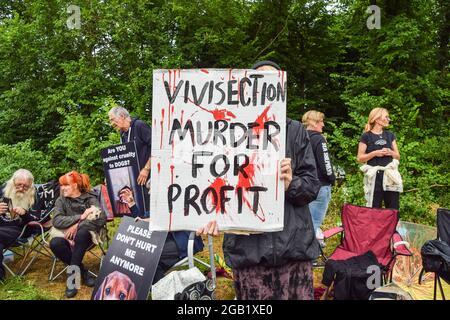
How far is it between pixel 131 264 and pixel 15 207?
6.18 ft

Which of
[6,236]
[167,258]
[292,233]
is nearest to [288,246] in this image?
[292,233]

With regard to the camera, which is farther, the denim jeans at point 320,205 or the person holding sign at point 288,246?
the denim jeans at point 320,205

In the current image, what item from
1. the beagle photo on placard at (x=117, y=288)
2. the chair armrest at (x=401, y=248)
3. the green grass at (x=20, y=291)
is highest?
the chair armrest at (x=401, y=248)

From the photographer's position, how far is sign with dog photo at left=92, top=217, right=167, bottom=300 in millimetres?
3434

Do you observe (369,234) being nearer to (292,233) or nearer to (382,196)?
(382,196)

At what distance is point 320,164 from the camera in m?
4.52

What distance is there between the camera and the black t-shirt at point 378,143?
483cm

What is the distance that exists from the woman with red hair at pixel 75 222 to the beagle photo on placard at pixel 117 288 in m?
0.73

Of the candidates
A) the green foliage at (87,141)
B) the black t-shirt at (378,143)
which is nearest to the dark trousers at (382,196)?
the black t-shirt at (378,143)

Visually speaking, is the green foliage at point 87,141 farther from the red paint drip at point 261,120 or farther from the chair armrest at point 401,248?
the red paint drip at point 261,120

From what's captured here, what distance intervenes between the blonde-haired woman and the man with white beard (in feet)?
12.8

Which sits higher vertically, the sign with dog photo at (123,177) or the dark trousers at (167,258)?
the sign with dog photo at (123,177)
